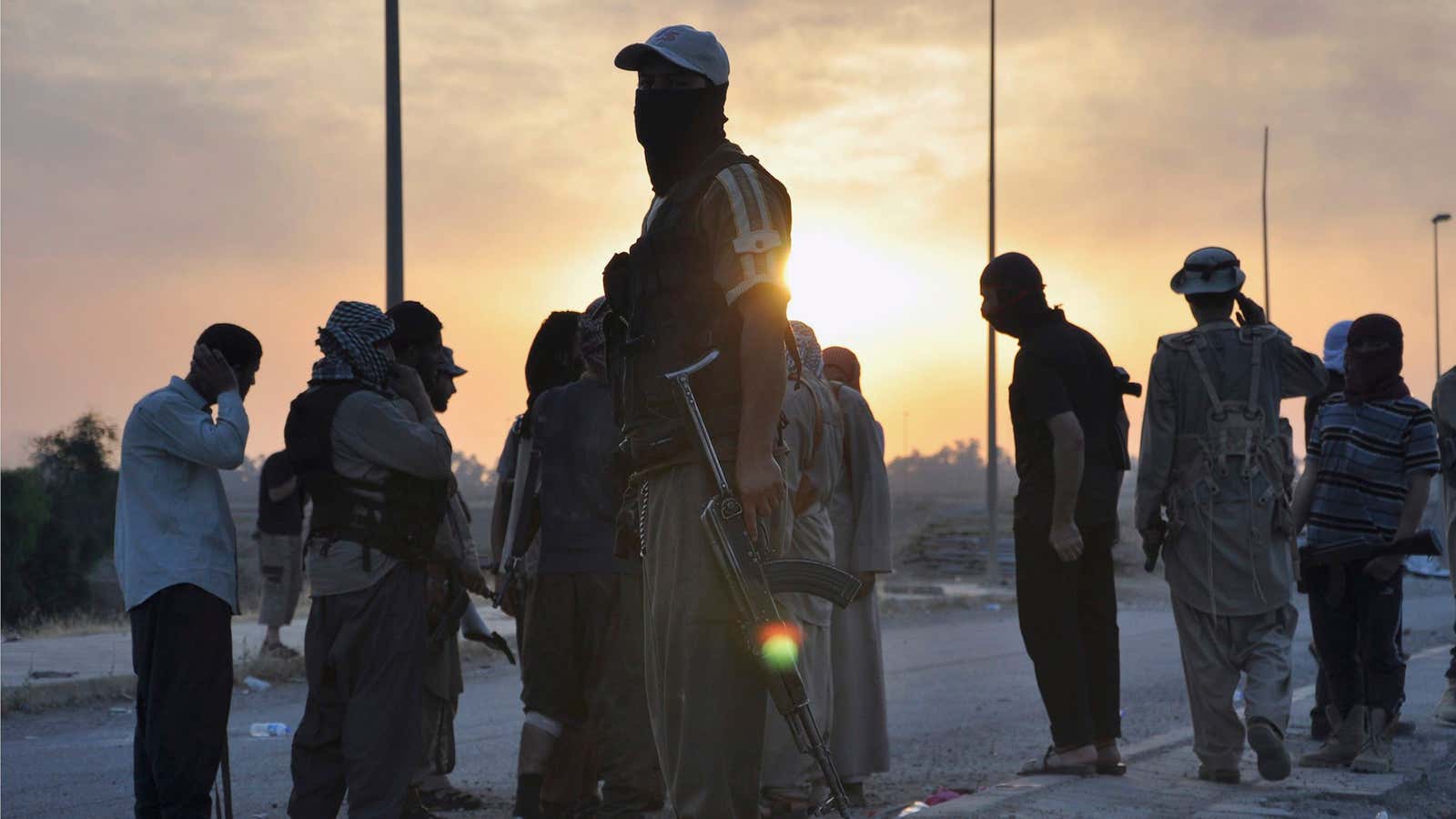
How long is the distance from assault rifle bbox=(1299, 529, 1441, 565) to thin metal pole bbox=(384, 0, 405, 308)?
291 inches

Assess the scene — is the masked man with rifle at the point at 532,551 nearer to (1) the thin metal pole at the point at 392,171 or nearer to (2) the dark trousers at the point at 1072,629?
(2) the dark trousers at the point at 1072,629

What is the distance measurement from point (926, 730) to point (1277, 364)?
13.2ft

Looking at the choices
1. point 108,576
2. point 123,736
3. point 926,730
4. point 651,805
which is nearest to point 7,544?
point 108,576

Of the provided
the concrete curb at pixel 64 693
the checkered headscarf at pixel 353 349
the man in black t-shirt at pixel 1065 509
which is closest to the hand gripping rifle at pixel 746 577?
the checkered headscarf at pixel 353 349

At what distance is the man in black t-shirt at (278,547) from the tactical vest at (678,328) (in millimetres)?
9984

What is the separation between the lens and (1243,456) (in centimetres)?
688

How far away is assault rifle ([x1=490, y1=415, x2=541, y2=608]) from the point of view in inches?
275

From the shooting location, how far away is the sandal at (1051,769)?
682 centimetres

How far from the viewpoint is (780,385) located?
3711 millimetres

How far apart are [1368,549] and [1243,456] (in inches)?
47.5

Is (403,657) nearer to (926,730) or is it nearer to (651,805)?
(651,805)

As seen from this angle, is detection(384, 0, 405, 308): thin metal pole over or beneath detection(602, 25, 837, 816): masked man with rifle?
over

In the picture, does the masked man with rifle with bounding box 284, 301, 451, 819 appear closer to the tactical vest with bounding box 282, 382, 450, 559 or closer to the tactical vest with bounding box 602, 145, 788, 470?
the tactical vest with bounding box 282, 382, 450, 559

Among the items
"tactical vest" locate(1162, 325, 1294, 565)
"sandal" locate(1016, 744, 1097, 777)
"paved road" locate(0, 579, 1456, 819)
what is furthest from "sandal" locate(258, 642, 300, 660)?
"tactical vest" locate(1162, 325, 1294, 565)
